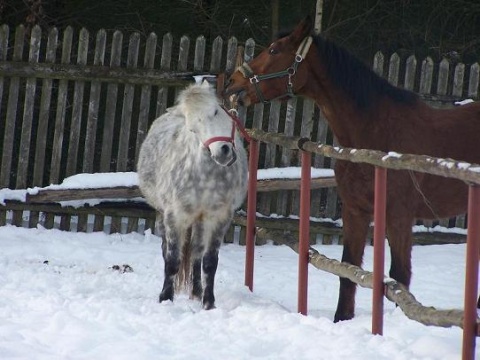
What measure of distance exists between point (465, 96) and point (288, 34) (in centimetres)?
374

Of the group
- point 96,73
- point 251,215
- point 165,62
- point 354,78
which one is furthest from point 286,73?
point 96,73

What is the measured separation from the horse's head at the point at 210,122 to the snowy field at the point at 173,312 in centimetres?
103

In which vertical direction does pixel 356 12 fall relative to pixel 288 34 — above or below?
above

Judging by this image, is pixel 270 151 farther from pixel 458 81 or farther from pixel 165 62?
pixel 458 81

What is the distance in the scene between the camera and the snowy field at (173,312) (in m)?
4.29

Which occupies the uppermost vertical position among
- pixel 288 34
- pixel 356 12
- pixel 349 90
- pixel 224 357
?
pixel 356 12

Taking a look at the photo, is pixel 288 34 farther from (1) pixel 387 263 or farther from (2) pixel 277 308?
(1) pixel 387 263

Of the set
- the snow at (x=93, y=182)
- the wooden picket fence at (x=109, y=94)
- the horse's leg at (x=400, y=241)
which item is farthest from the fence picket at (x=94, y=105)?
the horse's leg at (x=400, y=241)

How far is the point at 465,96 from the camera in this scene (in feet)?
30.1

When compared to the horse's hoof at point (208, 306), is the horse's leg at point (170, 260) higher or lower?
higher

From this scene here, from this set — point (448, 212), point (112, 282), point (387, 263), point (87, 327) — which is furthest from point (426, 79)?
point (87, 327)

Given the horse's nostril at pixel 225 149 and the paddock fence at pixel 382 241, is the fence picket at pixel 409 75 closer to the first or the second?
the paddock fence at pixel 382 241

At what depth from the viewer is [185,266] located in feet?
20.5

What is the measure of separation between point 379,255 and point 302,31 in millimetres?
1918
